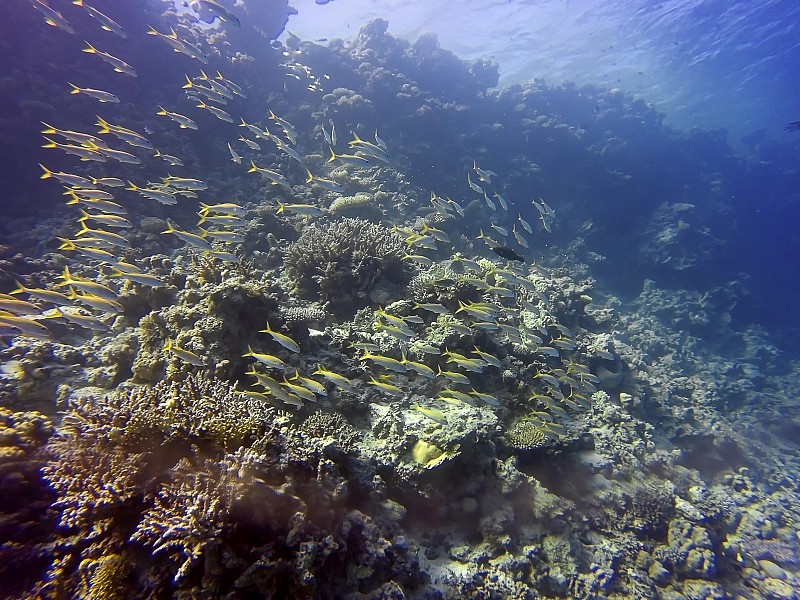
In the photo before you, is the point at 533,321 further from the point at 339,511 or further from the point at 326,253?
the point at 339,511

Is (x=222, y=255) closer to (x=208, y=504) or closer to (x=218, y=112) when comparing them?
(x=208, y=504)

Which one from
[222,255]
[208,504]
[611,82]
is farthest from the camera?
[611,82]

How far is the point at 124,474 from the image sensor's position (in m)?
3.39

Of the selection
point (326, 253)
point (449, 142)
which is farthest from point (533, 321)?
point (449, 142)

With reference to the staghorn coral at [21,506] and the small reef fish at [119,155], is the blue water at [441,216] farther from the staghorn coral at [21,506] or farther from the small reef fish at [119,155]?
the small reef fish at [119,155]

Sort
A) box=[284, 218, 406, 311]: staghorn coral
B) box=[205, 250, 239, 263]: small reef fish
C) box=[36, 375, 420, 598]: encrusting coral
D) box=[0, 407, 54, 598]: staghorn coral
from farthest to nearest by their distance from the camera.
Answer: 1. box=[284, 218, 406, 311]: staghorn coral
2. box=[205, 250, 239, 263]: small reef fish
3. box=[0, 407, 54, 598]: staghorn coral
4. box=[36, 375, 420, 598]: encrusting coral

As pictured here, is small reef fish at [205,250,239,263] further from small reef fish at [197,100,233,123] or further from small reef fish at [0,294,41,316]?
small reef fish at [197,100,233,123]

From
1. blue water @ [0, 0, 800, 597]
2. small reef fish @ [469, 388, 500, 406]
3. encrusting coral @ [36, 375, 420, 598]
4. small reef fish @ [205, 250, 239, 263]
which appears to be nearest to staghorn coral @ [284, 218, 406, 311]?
blue water @ [0, 0, 800, 597]

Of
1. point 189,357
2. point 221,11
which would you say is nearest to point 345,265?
point 189,357

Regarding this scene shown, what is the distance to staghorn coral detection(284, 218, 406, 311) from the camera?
7211 mm

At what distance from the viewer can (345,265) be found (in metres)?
7.26

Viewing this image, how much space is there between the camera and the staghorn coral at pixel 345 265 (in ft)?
23.7

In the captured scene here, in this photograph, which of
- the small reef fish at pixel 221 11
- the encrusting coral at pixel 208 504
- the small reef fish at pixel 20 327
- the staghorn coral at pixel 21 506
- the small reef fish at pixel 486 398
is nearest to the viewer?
the encrusting coral at pixel 208 504

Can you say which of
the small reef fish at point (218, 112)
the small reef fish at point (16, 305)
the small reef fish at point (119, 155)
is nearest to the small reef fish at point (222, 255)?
the small reef fish at point (16, 305)
